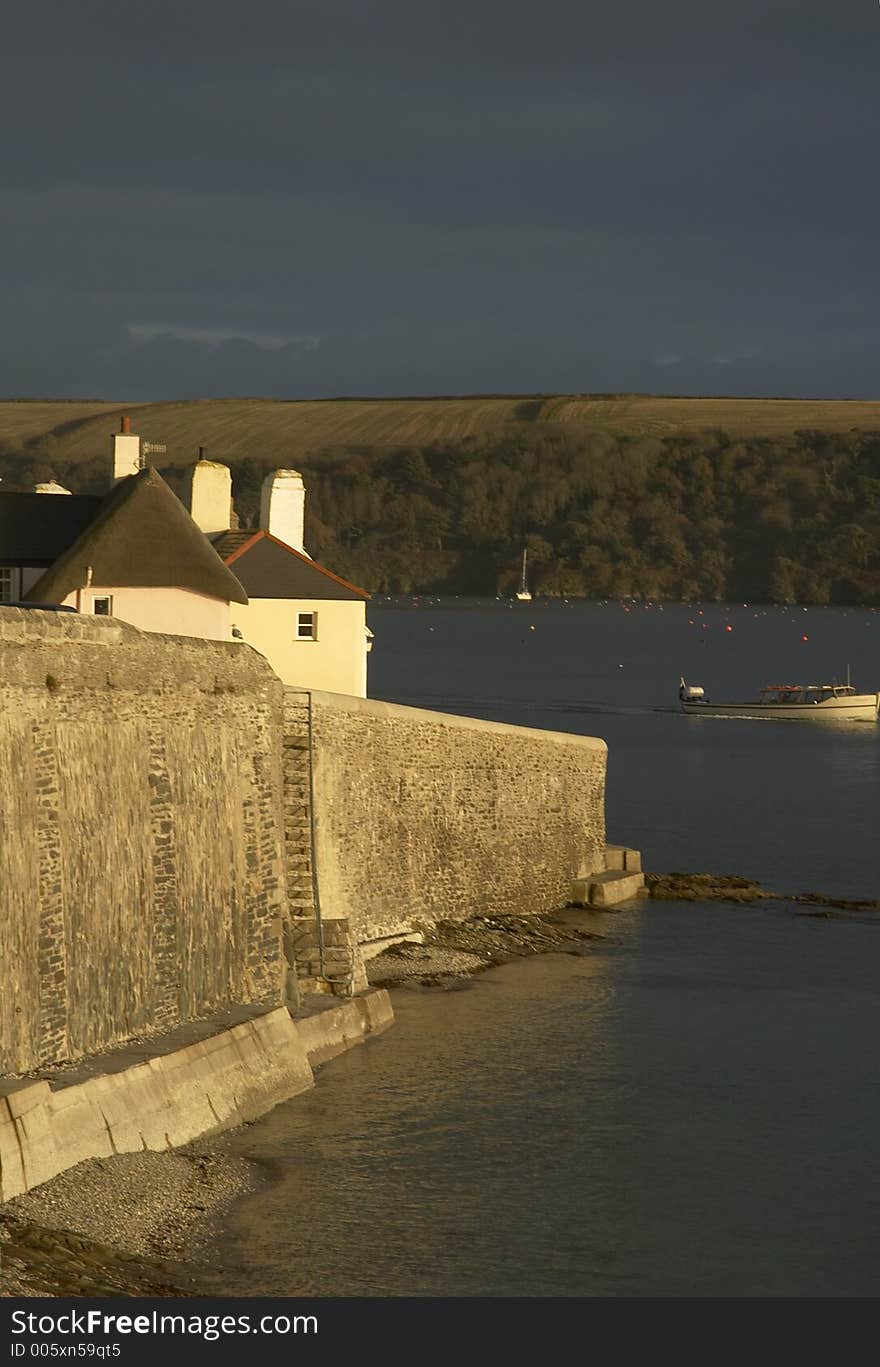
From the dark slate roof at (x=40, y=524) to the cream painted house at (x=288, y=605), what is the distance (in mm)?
5518

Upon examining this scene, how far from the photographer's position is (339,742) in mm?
30859

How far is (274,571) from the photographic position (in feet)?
144

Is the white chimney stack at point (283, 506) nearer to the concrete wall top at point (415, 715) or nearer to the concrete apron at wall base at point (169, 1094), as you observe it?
the concrete wall top at point (415, 715)

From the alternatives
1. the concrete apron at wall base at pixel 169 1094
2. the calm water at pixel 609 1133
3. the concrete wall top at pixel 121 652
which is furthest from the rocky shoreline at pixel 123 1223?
the concrete wall top at pixel 121 652

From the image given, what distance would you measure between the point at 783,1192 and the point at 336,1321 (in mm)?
6702

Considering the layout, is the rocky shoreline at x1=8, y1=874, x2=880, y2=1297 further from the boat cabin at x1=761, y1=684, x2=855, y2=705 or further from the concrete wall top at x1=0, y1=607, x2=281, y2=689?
the boat cabin at x1=761, y1=684, x2=855, y2=705

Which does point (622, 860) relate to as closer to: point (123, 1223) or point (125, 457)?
point (125, 457)

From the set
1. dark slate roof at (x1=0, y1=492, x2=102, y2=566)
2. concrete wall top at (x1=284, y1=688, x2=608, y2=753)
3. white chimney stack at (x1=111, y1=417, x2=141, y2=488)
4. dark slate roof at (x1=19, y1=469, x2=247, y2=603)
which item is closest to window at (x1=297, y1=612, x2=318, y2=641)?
white chimney stack at (x1=111, y1=417, x2=141, y2=488)

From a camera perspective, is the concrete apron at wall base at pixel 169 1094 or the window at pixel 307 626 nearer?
the concrete apron at wall base at pixel 169 1094

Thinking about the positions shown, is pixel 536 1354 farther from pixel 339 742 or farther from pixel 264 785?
pixel 339 742

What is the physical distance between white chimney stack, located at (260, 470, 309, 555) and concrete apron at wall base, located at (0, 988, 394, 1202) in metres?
20.0

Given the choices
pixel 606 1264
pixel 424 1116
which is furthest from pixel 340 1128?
pixel 606 1264

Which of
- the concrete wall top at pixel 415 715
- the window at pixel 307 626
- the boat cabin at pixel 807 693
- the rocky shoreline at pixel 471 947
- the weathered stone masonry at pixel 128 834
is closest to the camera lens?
the weathered stone masonry at pixel 128 834

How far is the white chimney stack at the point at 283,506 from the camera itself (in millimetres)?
46219
